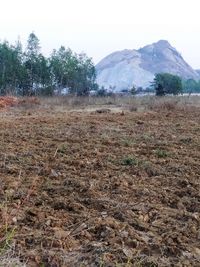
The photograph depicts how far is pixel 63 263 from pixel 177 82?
41075 mm

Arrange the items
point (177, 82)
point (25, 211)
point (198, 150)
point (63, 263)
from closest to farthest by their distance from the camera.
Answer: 1. point (63, 263)
2. point (25, 211)
3. point (198, 150)
4. point (177, 82)

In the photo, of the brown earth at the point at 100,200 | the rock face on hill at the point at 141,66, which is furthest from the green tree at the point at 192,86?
the brown earth at the point at 100,200

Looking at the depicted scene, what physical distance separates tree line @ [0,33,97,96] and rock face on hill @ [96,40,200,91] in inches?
Result: 3254

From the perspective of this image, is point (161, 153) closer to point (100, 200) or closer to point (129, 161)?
point (129, 161)

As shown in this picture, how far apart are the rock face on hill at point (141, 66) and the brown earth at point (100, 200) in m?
120

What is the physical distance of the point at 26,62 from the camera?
40.0m

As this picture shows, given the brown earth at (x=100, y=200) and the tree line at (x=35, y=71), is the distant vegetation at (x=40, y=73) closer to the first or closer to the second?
the tree line at (x=35, y=71)

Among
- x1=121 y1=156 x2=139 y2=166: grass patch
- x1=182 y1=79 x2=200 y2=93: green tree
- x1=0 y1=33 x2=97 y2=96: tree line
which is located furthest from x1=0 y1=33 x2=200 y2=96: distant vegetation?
x1=121 y1=156 x2=139 y2=166: grass patch

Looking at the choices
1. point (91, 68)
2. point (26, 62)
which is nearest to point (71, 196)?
point (26, 62)

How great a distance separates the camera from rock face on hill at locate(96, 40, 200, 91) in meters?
133

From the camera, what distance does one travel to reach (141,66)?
143000 millimetres

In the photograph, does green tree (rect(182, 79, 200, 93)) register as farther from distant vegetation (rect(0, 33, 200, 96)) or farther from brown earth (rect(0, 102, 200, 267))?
brown earth (rect(0, 102, 200, 267))

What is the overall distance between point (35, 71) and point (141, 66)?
10601 centimetres

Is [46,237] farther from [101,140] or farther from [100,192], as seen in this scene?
[101,140]
